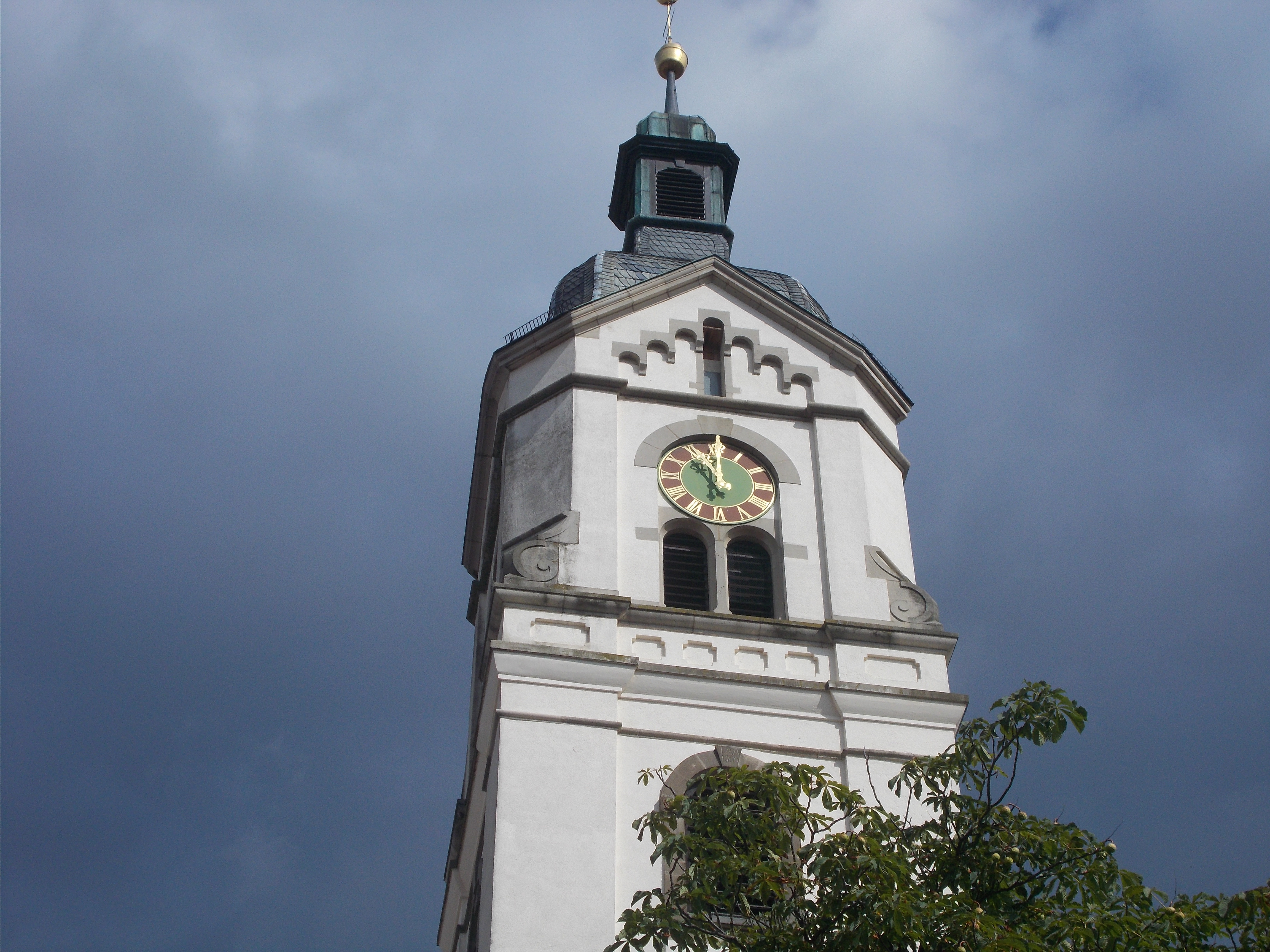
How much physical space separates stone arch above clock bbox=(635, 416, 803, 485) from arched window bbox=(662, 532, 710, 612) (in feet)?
4.13

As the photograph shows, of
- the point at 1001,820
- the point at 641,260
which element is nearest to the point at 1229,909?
the point at 1001,820

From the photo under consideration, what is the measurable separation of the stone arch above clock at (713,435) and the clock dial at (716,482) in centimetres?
13

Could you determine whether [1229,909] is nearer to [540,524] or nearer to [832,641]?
[832,641]

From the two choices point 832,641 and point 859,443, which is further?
point 859,443

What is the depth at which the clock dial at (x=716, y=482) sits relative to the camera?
86.7 ft

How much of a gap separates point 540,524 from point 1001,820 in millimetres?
10690

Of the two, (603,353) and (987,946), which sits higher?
(603,353)

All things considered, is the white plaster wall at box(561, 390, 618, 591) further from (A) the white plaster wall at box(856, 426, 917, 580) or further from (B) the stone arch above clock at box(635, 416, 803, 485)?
(A) the white plaster wall at box(856, 426, 917, 580)

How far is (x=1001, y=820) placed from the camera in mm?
15867

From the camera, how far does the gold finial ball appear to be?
139ft

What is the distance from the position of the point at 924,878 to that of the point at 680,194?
2236 cm

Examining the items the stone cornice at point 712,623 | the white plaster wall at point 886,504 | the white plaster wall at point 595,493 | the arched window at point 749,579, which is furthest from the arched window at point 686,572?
the white plaster wall at point 886,504

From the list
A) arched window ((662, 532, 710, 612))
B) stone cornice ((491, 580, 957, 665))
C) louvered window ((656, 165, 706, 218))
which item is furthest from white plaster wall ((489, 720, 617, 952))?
louvered window ((656, 165, 706, 218))

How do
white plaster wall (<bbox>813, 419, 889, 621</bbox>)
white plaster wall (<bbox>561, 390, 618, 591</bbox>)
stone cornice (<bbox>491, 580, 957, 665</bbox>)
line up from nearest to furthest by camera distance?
stone cornice (<bbox>491, 580, 957, 665</bbox>)
white plaster wall (<bbox>561, 390, 618, 591</bbox>)
white plaster wall (<bbox>813, 419, 889, 621</bbox>)
